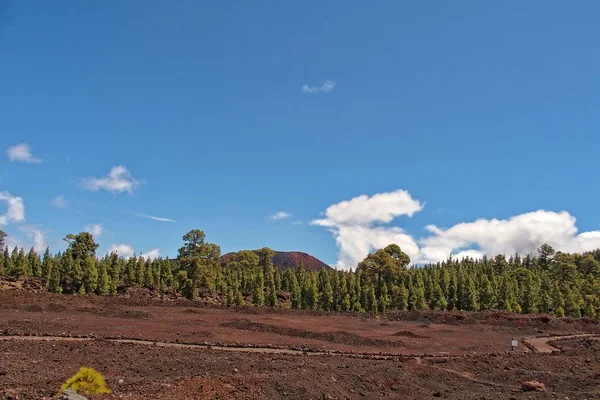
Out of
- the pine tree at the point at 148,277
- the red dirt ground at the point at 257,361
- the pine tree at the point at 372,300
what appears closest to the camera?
the red dirt ground at the point at 257,361

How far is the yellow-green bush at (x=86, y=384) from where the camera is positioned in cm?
1419

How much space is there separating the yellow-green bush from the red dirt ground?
0.75 meters

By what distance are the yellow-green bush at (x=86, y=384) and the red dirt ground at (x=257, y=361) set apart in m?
0.75

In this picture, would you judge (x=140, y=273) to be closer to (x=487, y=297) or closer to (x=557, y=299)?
(x=487, y=297)

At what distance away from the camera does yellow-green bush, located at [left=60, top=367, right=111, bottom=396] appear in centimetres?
1419

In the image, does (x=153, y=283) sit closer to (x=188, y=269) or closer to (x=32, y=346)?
(x=188, y=269)

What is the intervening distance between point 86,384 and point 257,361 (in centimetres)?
1359

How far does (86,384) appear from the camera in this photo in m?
14.4

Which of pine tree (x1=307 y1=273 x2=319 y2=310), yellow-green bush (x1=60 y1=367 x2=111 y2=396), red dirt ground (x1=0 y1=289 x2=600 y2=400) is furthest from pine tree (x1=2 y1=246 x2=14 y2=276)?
yellow-green bush (x1=60 y1=367 x2=111 y2=396)

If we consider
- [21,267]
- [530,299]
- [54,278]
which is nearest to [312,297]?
[530,299]

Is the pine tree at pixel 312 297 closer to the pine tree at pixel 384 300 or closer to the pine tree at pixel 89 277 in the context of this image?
the pine tree at pixel 384 300

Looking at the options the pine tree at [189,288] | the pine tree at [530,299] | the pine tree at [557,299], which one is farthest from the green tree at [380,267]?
the pine tree at [189,288]

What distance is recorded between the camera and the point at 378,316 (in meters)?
75.8

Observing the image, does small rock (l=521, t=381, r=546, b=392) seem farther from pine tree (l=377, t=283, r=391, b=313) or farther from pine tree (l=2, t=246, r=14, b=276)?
pine tree (l=2, t=246, r=14, b=276)
